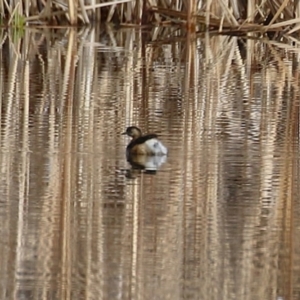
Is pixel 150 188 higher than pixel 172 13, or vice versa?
pixel 172 13

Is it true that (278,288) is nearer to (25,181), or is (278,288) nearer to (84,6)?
(25,181)

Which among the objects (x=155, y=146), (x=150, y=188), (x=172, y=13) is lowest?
(x=150, y=188)

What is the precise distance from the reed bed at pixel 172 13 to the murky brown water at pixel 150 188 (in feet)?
15.8

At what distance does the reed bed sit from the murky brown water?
480cm

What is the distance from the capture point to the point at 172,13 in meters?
16.8

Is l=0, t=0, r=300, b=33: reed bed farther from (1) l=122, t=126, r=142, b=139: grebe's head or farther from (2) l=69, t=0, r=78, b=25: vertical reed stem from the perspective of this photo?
(1) l=122, t=126, r=142, b=139: grebe's head

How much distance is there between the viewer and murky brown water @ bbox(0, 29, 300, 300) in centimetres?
454

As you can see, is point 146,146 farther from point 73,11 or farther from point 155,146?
point 73,11

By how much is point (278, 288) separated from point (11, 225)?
4.26 ft

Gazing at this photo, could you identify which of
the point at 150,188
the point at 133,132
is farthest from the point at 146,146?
the point at 150,188

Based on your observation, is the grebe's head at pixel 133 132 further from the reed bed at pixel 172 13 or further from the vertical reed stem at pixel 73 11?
the vertical reed stem at pixel 73 11

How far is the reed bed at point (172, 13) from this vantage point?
53.4 feet

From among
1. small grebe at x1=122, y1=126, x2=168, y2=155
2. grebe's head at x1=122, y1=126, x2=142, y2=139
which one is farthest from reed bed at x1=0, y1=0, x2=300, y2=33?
small grebe at x1=122, y1=126, x2=168, y2=155

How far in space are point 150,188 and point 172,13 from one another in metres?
10.9
